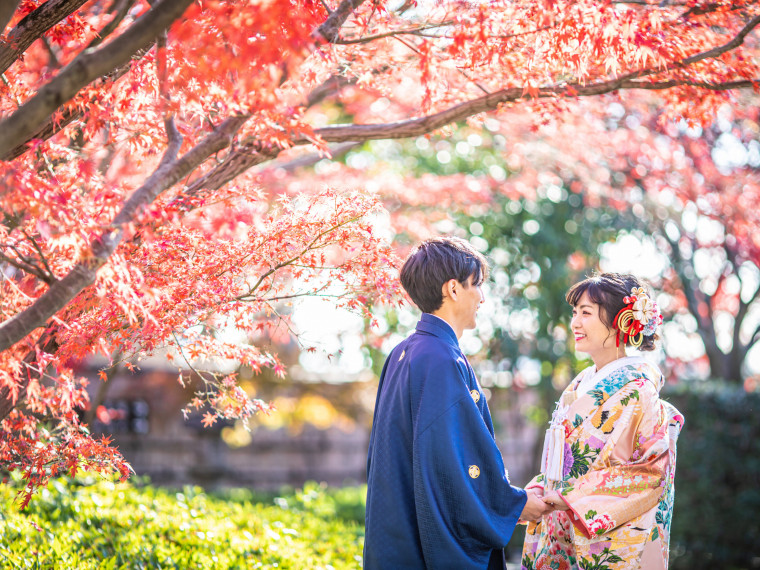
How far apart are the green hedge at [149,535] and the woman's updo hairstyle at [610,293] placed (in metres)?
Answer: 2.39

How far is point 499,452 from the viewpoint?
8.49 feet

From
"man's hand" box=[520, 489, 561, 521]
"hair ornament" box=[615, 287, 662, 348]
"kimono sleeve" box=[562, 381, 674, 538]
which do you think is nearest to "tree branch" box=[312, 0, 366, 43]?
"hair ornament" box=[615, 287, 662, 348]

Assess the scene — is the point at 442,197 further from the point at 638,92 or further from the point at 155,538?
the point at 155,538

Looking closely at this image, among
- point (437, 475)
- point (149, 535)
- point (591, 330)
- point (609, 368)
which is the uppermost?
point (591, 330)

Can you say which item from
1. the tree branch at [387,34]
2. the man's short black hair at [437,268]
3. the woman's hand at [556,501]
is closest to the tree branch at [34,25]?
the tree branch at [387,34]

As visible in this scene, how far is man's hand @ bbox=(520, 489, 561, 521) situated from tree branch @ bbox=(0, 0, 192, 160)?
6.95 feet

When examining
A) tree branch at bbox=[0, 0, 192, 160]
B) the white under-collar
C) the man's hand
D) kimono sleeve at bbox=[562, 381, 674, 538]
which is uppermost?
tree branch at bbox=[0, 0, 192, 160]

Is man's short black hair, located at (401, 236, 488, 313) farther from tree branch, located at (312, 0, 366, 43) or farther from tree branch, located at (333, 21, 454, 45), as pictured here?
tree branch, located at (333, 21, 454, 45)

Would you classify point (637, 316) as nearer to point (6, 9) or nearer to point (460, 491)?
point (460, 491)

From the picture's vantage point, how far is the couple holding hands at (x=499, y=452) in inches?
97.0

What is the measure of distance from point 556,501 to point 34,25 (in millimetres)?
2923

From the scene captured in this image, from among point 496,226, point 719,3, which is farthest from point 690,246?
point 719,3

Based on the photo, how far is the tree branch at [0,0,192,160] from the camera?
2088mm

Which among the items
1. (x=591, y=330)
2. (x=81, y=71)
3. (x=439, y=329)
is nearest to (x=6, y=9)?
(x=81, y=71)
